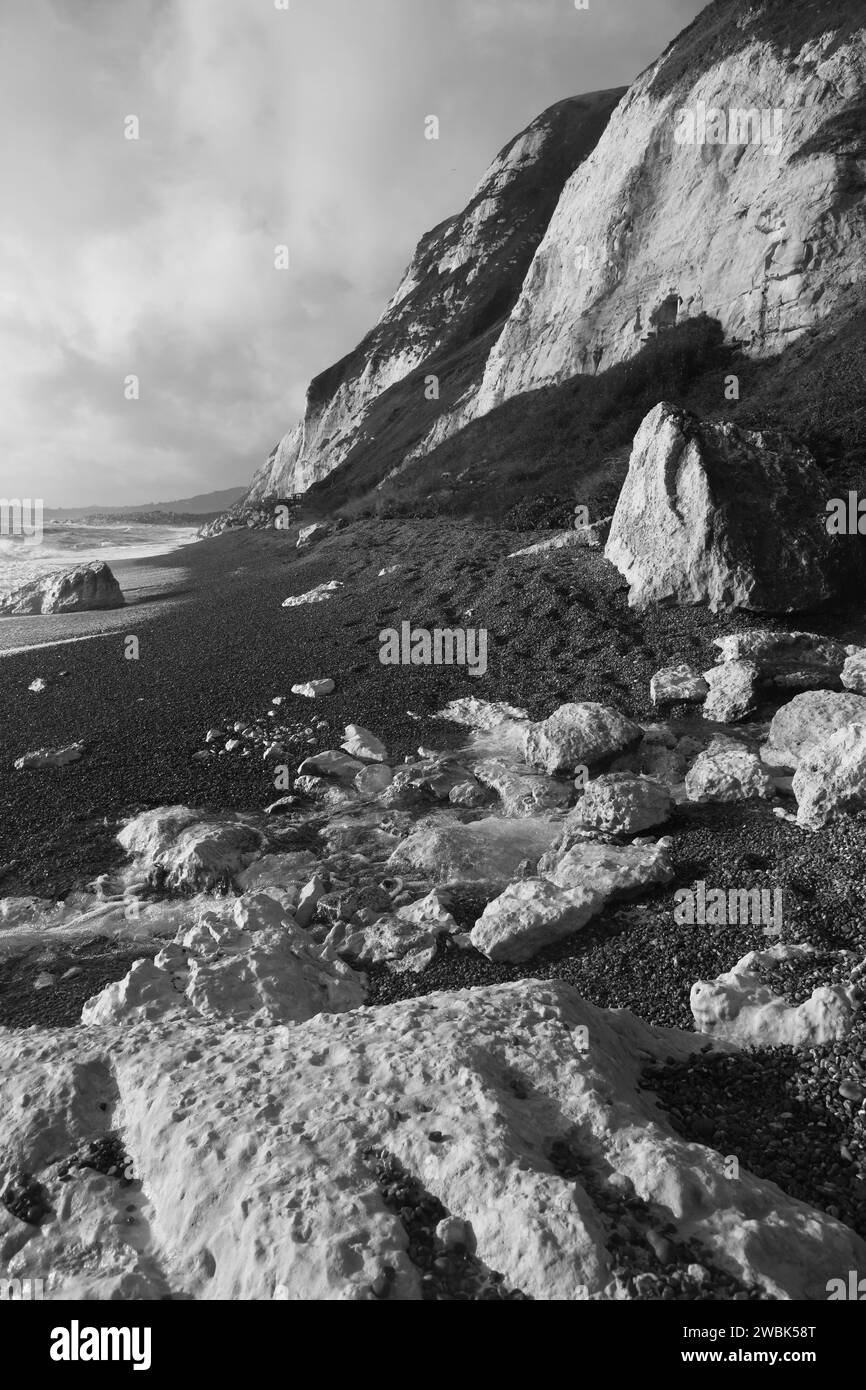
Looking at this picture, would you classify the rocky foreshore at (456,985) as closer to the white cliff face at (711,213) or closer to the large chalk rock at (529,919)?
the large chalk rock at (529,919)

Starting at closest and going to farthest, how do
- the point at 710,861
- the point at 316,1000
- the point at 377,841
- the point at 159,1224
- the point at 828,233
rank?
1. the point at 159,1224
2. the point at 316,1000
3. the point at 710,861
4. the point at 377,841
5. the point at 828,233

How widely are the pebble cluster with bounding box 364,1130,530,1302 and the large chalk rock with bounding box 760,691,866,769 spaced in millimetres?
8941

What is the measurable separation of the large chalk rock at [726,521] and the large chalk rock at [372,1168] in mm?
13700

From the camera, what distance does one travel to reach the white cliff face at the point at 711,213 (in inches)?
1211

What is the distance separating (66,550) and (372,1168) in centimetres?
7088

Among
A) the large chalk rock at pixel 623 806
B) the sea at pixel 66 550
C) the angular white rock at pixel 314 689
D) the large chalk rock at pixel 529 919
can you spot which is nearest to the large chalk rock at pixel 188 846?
the large chalk rock at pixel 529 919

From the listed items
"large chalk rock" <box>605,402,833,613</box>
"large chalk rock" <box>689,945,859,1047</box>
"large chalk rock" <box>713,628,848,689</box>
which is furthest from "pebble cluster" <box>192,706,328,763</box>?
"large chalk rock" <box>605,402,833,613</box>

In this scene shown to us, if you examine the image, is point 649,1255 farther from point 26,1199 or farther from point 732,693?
point 732,693

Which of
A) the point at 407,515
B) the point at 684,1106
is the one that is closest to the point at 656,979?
the point at 684,1106

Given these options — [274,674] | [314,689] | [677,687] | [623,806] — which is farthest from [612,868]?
[274,674]

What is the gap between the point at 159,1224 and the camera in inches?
154

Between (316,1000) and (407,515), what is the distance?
32.9 m

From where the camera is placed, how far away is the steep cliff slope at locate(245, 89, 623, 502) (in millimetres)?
71188
